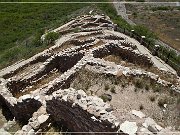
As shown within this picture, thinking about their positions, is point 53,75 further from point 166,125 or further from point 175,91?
point 166,125

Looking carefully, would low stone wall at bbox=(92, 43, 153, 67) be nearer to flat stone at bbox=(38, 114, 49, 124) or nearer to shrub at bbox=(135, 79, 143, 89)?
shrub at bbox=(135, 79, 143, 89)

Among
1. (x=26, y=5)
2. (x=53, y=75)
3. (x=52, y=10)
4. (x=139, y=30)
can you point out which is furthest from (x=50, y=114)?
(x=26, y=5)

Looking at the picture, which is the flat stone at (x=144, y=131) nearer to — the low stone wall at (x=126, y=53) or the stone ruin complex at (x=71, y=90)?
→ the stone ruin complex at (x=71, y=90)

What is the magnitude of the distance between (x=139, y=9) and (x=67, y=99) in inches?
2140

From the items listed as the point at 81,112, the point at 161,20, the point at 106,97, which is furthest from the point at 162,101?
the point at 161,20

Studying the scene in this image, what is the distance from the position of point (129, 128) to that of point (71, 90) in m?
3.71

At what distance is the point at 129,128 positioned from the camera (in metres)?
14.4

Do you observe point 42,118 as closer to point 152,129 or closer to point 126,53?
point 152,129

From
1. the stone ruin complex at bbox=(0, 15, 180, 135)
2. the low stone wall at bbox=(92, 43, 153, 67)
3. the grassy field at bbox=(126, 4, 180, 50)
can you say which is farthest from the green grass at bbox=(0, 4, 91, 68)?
the grassy field at bbox=(126, 4, 180, 50)

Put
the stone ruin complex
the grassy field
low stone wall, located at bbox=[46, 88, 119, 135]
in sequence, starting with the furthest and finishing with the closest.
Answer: the grassy field → the stone ruin complex → low stone wall, located at bbox=[46, 88, 119, 135]

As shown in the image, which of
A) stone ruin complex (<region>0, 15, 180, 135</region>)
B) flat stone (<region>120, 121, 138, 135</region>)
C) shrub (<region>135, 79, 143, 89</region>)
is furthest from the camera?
shrub (<region>135, 79, 143, 89</region>)

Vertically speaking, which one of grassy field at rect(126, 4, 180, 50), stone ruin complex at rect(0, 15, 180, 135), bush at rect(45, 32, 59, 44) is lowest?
grassy field at rect(126, 4, 180, 50)

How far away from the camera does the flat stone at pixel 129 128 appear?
557 inches

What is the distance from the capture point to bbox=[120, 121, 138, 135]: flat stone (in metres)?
14.2
